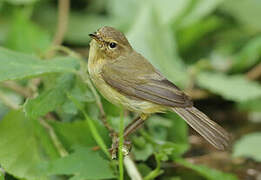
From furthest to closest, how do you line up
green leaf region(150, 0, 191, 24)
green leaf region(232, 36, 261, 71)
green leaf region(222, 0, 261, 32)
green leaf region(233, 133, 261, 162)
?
green leaf region(222, 0, 261, 32) < green leaf region(150, 0, 191, 24) < green leaf region(232, 36, 261, 71) < green leaf region(233, 133, 261, 162)

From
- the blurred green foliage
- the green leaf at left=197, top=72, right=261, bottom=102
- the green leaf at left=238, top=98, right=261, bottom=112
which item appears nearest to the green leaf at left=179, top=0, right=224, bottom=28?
the blurred green foliage

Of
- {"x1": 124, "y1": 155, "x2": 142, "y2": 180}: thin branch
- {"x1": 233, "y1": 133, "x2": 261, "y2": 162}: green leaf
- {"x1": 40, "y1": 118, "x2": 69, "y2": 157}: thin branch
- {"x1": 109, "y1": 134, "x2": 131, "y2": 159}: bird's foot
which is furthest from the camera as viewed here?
{"x1": 233, "y1": 133, "x2": 261, "y2": 162}: green leaf

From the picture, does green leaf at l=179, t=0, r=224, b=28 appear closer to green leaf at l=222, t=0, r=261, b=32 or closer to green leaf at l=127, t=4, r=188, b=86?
green leaf at l=127, t=4, r=188, b=86

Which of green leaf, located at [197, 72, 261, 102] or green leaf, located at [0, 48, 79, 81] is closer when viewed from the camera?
green leaf, located at [0, 48, 79, 81]

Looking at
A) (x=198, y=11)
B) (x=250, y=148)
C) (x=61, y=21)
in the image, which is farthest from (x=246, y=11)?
(x=250, y=148)

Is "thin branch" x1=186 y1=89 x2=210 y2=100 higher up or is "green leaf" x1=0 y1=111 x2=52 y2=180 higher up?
"thin branch" x1=186 y1=89 x2=210 y2=100

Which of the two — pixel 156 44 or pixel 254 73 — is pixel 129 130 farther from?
pixel 254 73

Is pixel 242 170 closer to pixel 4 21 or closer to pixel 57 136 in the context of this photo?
pixel 57 136
